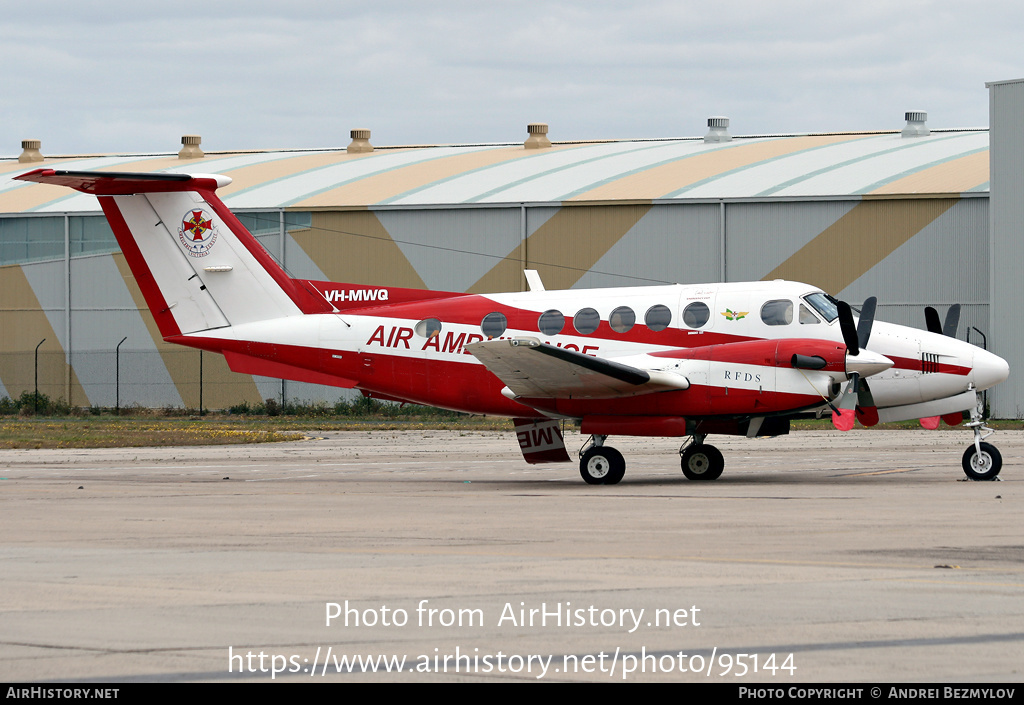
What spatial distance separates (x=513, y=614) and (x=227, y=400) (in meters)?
40.4

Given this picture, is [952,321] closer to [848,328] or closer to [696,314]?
[848,328]

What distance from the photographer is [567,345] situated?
2041 centimetres

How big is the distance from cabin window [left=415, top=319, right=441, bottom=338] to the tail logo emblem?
420 cm

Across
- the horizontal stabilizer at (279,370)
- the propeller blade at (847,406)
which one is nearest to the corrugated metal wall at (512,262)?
the propeller blade at (847,406)

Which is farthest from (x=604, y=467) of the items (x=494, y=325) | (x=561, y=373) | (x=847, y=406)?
(x=847, y=406)

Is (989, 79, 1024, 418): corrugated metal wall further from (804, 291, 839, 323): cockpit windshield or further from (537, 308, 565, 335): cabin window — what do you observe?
(537, 308, 565, 335): cabin window

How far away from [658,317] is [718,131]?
3463 cm

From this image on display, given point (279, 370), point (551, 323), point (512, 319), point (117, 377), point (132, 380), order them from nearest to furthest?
point (551, 323), point (512, 319), point (279, 370), point (117, 377), point (132, 380)

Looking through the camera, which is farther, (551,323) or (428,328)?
(428,328)

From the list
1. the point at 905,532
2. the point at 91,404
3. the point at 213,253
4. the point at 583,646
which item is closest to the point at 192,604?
the point at 583,646

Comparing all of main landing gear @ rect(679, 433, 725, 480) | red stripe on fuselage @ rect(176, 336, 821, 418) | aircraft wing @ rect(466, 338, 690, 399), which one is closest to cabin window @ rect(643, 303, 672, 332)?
aircraft wing @ rect(466, 338, 690, 399)

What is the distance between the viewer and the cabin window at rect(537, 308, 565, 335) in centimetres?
2055

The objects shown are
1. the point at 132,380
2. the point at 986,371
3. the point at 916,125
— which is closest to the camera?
the point at 986,371

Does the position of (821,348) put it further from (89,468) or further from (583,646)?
(89,468)
